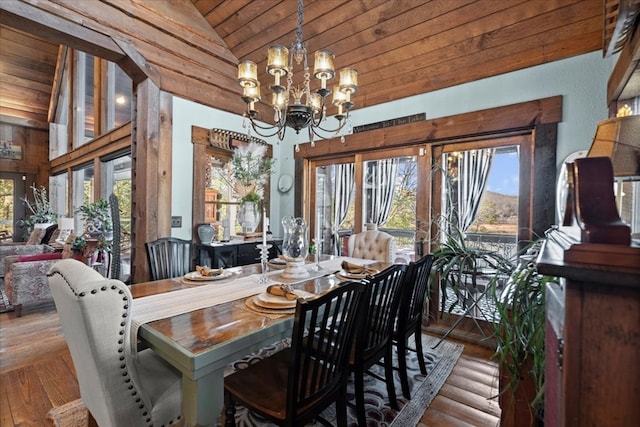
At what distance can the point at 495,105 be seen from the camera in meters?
2.90

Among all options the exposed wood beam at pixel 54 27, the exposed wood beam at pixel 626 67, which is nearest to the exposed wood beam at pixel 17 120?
the exposed wood beam at pixel 54 27

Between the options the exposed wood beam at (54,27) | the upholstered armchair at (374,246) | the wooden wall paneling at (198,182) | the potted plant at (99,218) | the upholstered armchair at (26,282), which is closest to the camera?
the exposed wood beam at (54,27)

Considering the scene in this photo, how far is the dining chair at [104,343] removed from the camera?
3.52ft

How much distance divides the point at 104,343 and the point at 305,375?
800 mm

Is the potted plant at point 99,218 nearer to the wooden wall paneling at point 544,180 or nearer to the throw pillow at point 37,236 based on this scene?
the throw pillow at point 37,236

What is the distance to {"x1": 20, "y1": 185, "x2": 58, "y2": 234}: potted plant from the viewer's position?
6395 mm

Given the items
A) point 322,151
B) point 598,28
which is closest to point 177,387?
point 322,151

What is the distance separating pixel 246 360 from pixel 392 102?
327cm

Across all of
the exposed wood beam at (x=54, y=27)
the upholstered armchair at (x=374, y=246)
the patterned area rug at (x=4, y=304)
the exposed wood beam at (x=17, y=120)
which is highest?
the exposed wood beam at (x=17, y=120)

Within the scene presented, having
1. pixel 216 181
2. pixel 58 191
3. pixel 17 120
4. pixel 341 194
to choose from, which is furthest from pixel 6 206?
pixel 341 194

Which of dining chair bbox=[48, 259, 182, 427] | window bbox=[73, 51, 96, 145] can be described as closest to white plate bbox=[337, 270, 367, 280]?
dining chair bbox=[48, 259, 182, 427]

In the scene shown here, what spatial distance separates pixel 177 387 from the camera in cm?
137

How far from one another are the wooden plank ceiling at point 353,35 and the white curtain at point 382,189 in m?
0.83

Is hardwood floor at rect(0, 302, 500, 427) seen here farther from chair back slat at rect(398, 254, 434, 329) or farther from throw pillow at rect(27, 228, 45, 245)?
throw pillow at rect(27, 228, 45, 245)
